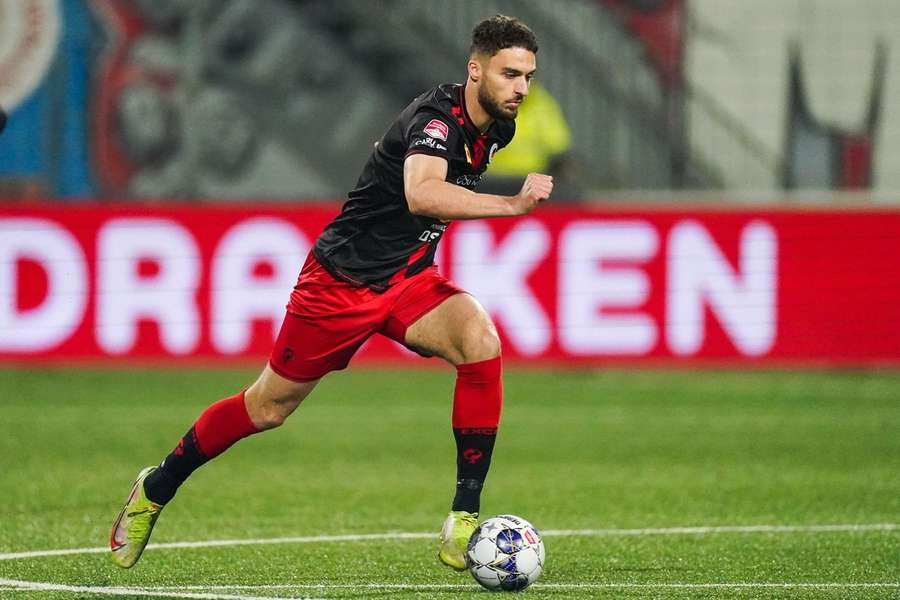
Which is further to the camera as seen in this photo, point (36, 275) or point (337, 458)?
point (36, 275)

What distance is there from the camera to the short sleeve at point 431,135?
20.1 feet

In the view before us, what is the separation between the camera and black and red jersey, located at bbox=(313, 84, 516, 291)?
6379 millimetres

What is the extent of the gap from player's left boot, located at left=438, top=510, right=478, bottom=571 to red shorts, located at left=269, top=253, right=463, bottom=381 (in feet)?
2.63

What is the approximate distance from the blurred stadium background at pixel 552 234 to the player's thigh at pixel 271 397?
607 millimetres

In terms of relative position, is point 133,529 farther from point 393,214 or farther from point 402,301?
point 393,214

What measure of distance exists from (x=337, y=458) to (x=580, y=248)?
4886mm

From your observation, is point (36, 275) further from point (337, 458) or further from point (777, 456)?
point (777, 456)

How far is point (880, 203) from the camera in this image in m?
14.7

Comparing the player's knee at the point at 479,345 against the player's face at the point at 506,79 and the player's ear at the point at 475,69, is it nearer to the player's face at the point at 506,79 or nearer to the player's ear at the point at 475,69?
the player's face at the point at 506,79

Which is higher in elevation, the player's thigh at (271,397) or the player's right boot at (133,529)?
the player's thigh at (271,397)

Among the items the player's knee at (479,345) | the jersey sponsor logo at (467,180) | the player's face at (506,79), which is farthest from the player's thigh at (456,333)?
the player's face at (506,79)

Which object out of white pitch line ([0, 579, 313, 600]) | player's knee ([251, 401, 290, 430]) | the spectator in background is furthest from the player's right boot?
the spectator in background

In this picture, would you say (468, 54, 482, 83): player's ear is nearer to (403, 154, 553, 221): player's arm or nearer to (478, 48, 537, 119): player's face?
(478, 48, 537, 119): player's face

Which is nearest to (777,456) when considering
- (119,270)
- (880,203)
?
(880,203)
